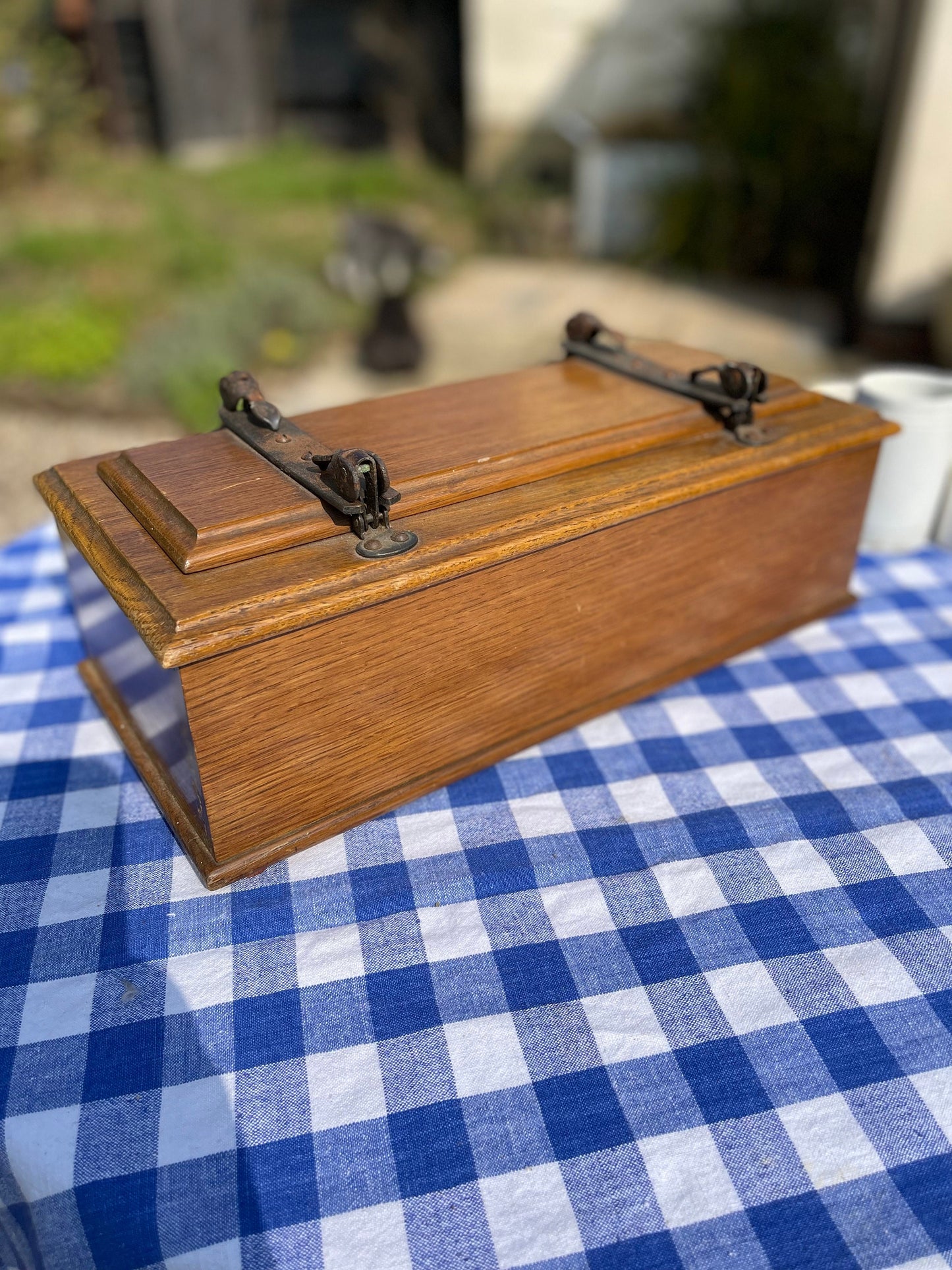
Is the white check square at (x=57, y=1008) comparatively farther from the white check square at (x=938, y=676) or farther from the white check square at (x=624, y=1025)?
the white check square at (x=938, y=676)

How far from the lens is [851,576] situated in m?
→ 1.86

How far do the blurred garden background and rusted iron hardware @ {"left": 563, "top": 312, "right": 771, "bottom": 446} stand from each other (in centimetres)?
392

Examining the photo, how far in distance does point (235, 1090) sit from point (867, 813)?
3.07 ft

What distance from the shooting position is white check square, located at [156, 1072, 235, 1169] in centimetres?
93

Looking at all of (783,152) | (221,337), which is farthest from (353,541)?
(783,152)

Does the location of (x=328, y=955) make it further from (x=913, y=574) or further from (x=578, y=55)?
(x=578, y=55)

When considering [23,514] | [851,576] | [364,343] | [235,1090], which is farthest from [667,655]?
[364,343]

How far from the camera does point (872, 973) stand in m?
1.12

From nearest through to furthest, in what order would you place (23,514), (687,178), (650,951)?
(650,951), (23,514), (687,178)

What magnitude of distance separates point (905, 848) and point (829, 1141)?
0.47 m

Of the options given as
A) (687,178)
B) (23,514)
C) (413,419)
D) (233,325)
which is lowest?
(23,514)

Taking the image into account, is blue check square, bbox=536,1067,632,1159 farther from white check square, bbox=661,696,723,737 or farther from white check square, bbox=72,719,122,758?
white check square, bbox=72,719,122,758

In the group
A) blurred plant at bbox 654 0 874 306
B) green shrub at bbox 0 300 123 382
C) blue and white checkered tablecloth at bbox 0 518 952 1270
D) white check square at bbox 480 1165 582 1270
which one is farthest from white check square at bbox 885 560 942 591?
blurred plant at bbox 654 0 874 306

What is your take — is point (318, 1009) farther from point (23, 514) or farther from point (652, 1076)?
point (23, 514)
